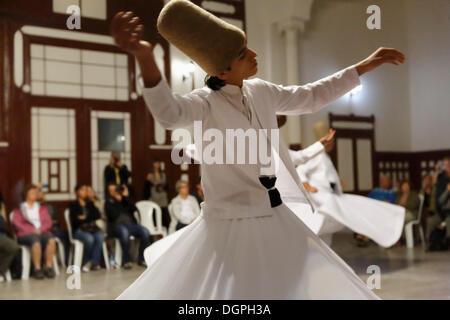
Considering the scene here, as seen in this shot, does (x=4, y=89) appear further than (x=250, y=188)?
Yes

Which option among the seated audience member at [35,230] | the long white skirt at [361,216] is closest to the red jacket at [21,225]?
the seated audience member at [35,230]

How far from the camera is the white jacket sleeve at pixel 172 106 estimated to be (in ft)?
5.48

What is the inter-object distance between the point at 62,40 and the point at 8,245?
3.44 m

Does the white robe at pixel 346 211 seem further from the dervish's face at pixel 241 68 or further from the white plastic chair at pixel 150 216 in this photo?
the dervish's face at pixel 241 68

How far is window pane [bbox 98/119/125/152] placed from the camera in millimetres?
8828

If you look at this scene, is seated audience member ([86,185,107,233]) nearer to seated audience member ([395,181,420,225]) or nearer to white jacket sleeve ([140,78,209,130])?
seated audience member ([395,181,420,225])

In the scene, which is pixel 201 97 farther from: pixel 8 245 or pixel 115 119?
pixel 115 119

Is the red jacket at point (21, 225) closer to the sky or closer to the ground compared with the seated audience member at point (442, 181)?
closer to the ground

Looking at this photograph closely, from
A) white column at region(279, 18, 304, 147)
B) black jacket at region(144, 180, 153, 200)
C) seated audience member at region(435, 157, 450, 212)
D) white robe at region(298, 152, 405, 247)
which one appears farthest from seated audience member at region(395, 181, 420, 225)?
black jacket at region(144, 180, 153, 200)

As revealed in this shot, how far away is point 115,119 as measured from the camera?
899cm

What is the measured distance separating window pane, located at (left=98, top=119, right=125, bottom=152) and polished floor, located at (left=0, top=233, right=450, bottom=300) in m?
2.46

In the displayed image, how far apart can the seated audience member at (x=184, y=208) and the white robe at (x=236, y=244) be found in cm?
572

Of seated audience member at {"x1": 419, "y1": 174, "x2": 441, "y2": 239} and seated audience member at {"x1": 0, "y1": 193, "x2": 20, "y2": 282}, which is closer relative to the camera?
seated audience member at {"x1": 0, "y1": 193, "x2": 20, "y2": 282}

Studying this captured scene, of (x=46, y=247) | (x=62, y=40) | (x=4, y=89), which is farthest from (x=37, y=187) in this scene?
(x=62, y=40)
